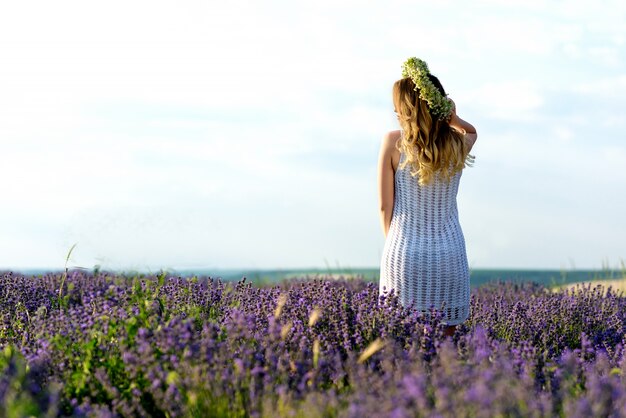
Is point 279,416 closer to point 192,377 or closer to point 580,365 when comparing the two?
point 192,377

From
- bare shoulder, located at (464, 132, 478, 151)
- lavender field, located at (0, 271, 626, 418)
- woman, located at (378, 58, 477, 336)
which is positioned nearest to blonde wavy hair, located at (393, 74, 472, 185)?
woman, located at (378, 58, 477, 336)

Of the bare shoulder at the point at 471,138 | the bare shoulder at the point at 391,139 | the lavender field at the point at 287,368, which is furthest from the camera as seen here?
the bare shoulder at the point at 471,138

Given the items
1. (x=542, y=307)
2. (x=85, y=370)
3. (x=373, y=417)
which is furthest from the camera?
(x=542, y=307)

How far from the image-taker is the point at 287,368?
362 centimetres

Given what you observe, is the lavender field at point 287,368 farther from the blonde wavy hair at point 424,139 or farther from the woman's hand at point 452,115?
the woman's hand at point 452,115

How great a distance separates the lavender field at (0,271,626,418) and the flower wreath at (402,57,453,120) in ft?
3.92

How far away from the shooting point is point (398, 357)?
371 cm

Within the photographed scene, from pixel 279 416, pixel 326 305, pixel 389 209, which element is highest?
pixel 389 209

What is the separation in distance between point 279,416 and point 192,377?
1.69 feet

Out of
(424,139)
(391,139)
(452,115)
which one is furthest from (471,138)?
(391,139)

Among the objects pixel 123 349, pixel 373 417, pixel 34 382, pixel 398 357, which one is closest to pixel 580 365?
pixel 398 357

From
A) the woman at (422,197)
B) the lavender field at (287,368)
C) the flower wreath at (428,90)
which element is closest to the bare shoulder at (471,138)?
the woman at (422,197)

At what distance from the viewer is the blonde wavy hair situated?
4.75 metres

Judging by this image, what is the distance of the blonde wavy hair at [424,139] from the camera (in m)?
4.75
